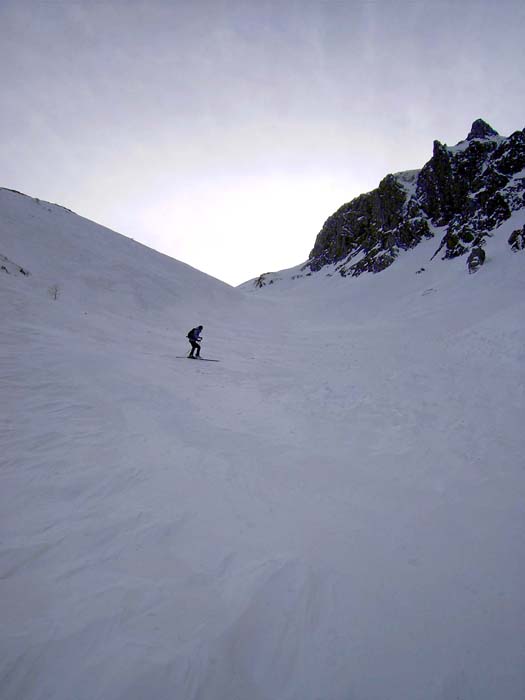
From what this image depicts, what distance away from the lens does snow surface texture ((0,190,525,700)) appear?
261 cm

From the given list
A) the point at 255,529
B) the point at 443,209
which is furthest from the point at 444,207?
the point at 255,529

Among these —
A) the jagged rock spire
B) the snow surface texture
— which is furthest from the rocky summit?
the snow surface texture

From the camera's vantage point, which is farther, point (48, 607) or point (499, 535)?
point (499, 535)

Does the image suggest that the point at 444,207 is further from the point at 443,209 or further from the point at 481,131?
the point at 481,131

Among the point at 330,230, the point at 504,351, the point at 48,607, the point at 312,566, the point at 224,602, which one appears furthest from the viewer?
the point at 330,230

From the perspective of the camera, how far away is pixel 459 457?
6.09m

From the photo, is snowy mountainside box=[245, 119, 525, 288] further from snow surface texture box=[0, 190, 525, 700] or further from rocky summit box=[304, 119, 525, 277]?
snow surface texture box=[0, 190, 525, 700]

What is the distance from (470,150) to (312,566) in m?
67.9

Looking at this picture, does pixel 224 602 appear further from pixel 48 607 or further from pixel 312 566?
pixel 48 607

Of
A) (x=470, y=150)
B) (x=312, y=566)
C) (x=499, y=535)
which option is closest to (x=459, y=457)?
(x=499, y=535)

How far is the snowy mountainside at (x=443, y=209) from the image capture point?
1437 inches

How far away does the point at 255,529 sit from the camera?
409 centimetres

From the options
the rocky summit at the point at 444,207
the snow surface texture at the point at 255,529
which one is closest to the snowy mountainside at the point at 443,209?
the rocky summit at the point at 444,207

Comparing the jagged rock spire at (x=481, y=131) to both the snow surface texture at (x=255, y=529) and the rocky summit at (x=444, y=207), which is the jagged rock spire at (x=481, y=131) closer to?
the rocky summit at (x=444, y=207)
